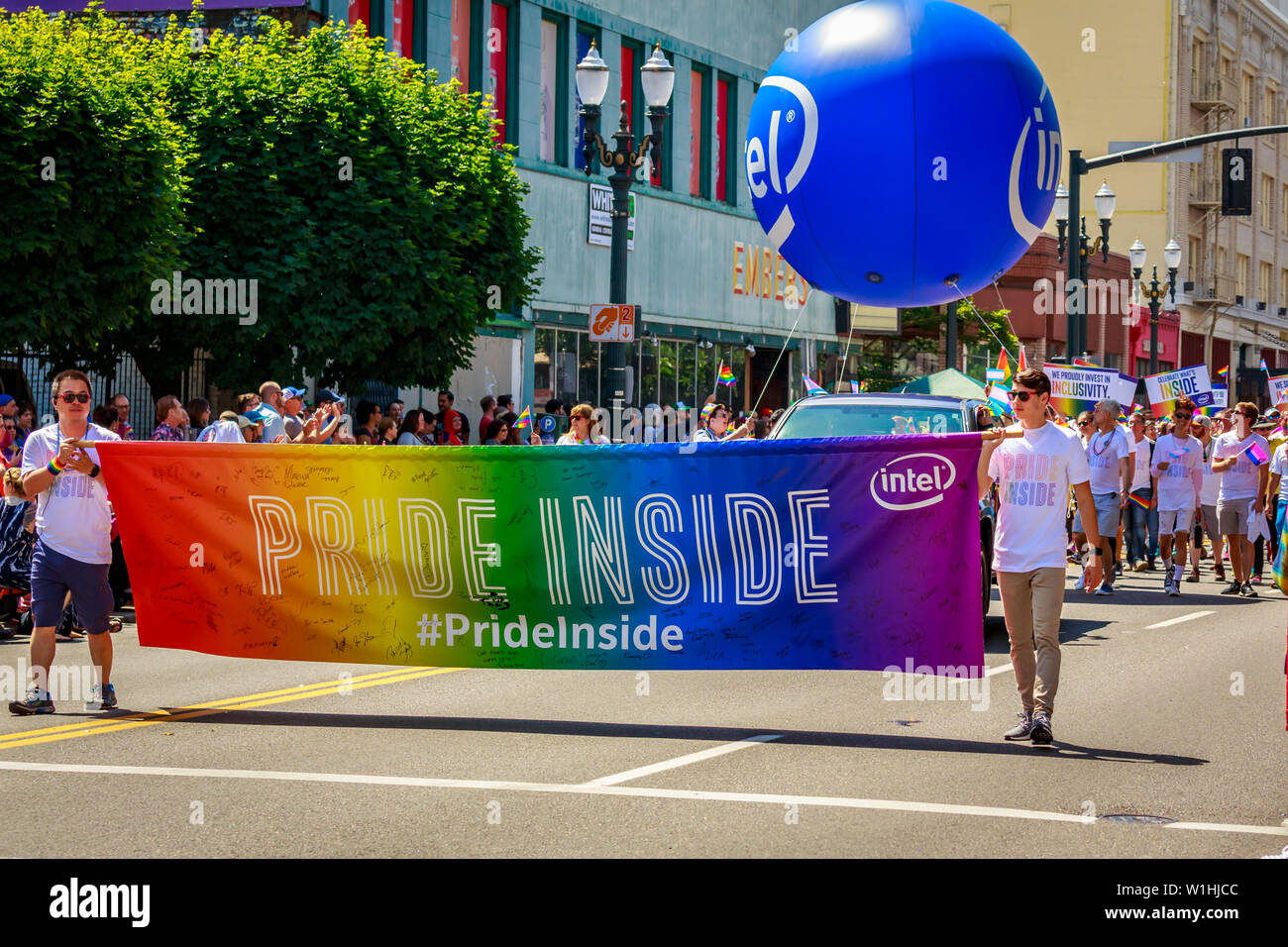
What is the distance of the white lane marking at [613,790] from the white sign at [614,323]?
11.3m

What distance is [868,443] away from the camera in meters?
10.1

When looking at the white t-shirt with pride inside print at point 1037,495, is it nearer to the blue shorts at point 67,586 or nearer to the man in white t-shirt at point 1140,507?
the blue shorts at point 67,586

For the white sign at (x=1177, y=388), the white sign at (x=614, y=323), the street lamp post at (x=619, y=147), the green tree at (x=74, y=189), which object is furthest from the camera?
the white sign at (x=1177, y=388)

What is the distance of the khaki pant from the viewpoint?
9594 millimetres

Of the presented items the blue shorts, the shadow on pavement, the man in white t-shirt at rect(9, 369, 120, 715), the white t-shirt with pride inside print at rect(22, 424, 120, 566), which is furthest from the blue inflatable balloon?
the blue shorts

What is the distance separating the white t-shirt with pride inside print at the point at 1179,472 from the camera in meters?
21.3

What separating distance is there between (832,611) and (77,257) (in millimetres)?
12263

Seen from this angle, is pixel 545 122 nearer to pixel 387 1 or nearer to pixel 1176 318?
pixel 387 1

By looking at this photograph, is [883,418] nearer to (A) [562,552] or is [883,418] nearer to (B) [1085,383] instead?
(A) [562,552]

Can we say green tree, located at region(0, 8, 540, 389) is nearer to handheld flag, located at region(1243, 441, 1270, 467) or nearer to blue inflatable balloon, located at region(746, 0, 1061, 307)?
blue inflatable balloon, located at region(746, 0, 1061, 307)

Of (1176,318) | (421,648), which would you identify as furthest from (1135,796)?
(1176,318)

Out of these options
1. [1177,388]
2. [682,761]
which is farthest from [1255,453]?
[682,761]

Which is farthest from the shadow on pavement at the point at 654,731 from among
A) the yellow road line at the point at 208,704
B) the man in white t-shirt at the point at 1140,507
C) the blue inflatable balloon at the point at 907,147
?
the man in white t-shirt at the point at 1140,507

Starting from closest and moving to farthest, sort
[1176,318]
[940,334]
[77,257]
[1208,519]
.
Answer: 1. [77,257]
2. [1208,519]
3. [940,334]
4. [1176,318]
